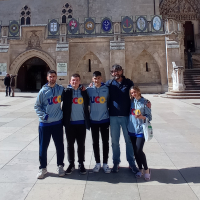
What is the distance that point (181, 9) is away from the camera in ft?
78.1

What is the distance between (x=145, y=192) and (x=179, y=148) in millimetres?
2178

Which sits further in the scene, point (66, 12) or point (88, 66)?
point (66, 12)

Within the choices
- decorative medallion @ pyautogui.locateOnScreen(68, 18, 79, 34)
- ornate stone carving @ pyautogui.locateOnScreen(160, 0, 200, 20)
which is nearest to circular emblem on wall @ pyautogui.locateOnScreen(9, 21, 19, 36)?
decorative medallion @ pyautogui.locateOnScreen(68, 18, 79, 34)

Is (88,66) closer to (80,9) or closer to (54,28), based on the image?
(54,28)

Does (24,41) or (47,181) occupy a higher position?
(24,41)

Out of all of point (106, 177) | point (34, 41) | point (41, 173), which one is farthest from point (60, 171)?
point (34, 41)

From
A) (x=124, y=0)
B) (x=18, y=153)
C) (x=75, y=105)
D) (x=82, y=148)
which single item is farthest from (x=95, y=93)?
(x=124, y=0)

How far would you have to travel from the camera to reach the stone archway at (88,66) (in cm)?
1983

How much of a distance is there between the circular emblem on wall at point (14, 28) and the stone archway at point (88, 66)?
7.32 m

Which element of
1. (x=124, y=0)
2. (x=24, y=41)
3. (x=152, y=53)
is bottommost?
(x=152, y=53)

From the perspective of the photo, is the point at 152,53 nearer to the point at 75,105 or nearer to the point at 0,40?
the point at 0,40

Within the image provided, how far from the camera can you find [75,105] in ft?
10.9

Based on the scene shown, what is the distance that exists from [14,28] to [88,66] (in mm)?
8578

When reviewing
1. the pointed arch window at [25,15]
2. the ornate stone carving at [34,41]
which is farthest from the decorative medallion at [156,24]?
the pointed arch window at [25,15]
